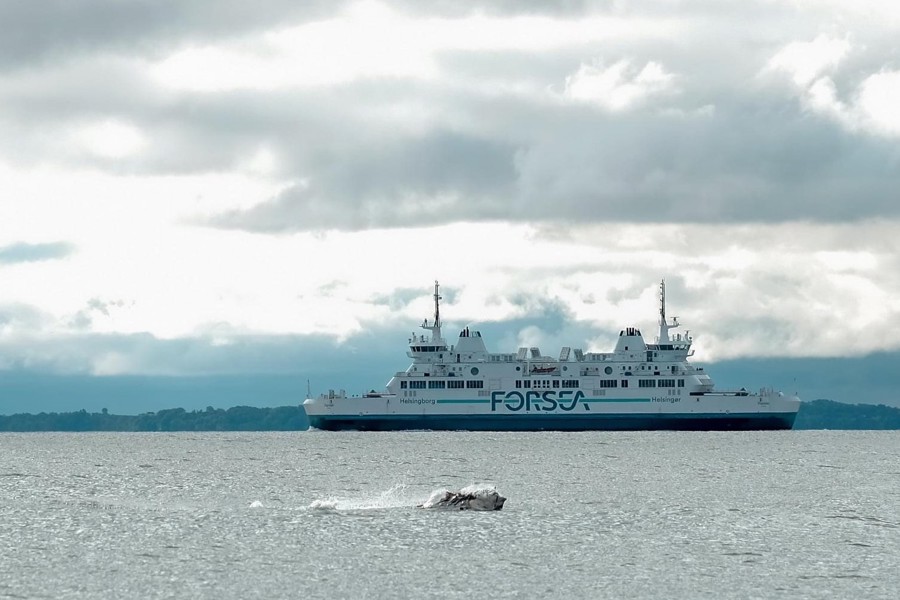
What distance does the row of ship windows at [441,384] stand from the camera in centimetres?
12812

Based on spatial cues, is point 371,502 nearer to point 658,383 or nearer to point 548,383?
point 548,383

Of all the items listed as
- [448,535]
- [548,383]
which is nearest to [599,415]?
[548,383]

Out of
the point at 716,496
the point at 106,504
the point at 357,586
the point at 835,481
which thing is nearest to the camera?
the point at 357,586

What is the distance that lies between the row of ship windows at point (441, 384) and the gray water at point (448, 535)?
53546 mm

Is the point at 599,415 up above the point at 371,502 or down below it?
above

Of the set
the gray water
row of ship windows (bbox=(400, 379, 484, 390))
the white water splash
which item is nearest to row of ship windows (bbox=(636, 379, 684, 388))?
row of ship windows (bbox=(400, 379, 484, 390))

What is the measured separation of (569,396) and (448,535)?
293ft

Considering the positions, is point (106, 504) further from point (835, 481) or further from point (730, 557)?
point (835, 481)

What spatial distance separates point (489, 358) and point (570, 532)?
289 ft

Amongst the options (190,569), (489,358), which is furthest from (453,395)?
(190,569)

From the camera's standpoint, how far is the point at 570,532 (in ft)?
134

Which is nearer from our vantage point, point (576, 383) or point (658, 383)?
point (658, 383)

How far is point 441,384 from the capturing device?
129 metres

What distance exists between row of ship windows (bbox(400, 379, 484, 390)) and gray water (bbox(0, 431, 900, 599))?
176 feet
